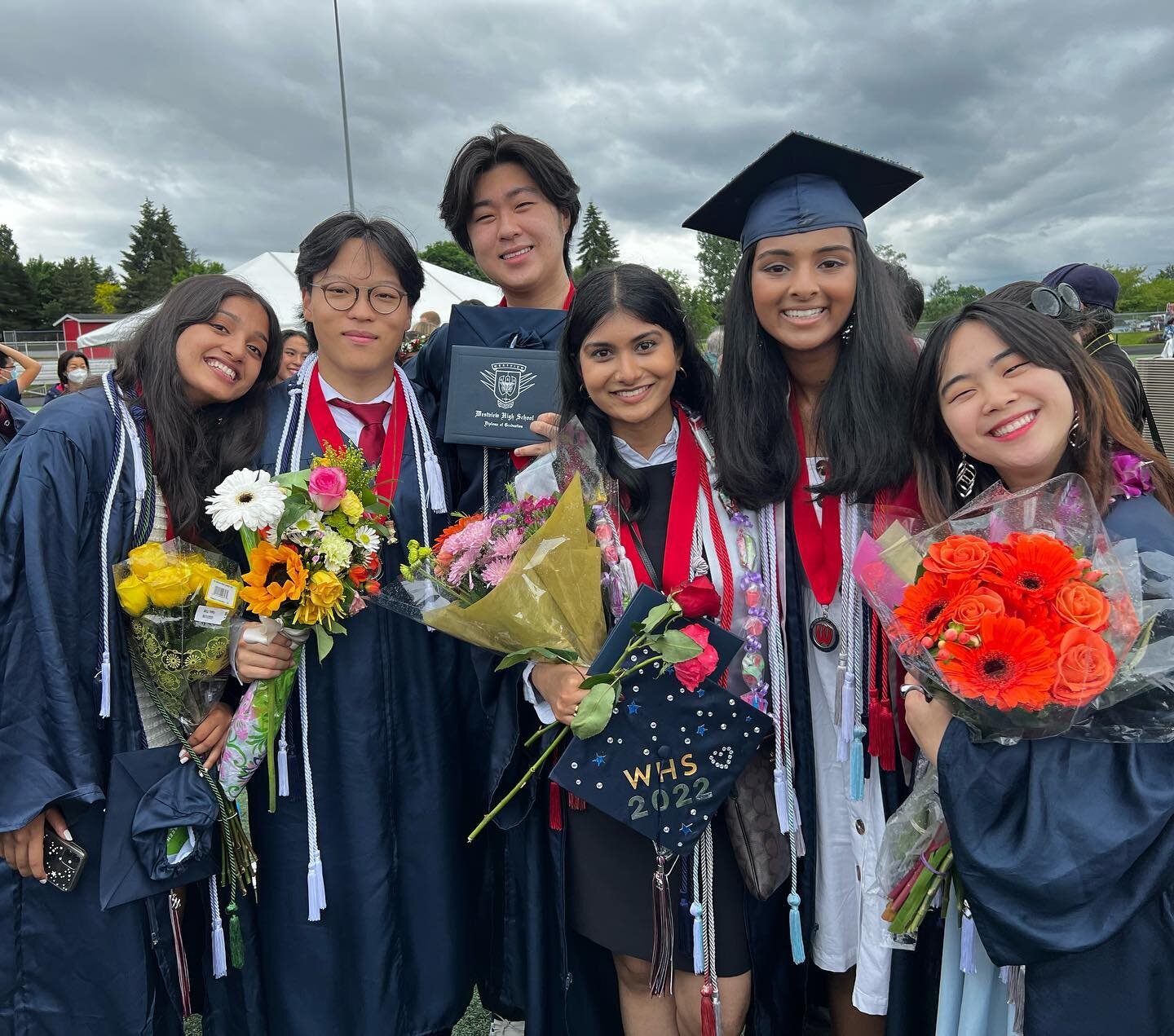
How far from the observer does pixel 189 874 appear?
2111 mm

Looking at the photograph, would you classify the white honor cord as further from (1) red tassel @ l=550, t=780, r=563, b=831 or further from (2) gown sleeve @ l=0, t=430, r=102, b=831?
(1) red tassel @ l=550, t=780, r=563, b=831

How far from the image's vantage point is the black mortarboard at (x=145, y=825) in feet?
6.59

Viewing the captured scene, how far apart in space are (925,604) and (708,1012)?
4.13 ft

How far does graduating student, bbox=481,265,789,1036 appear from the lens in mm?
2076

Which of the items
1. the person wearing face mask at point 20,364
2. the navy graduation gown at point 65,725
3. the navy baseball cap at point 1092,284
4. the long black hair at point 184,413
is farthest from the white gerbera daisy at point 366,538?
the person wearing face mask at point 20,364

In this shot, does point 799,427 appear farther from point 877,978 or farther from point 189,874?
point 189,874

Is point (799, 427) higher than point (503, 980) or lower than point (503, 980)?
higher

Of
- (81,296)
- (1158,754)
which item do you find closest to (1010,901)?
(1158,754)

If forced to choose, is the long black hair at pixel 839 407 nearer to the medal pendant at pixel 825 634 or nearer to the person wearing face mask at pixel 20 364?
the medal pendant at pixel 825 634

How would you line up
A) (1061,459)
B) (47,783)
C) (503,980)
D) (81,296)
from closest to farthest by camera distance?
(1061,459) < (47,783) < (503,980) < (81,296)

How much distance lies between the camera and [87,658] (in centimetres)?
207

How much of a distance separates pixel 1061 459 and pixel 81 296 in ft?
238

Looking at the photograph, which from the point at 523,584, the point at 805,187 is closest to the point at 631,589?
the point at 523,584

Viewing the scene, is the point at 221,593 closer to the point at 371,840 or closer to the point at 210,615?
the point at 210,615
